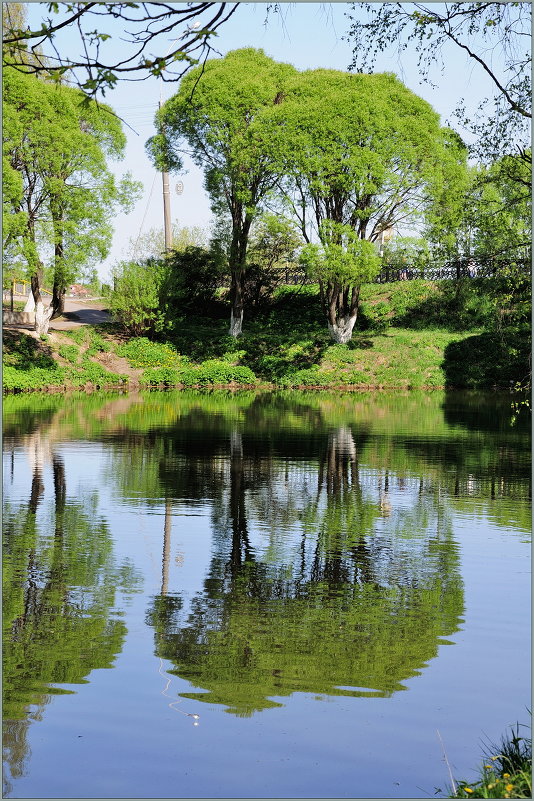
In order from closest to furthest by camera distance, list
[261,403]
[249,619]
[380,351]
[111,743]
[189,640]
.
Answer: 1. [111,743]
2. [189,640]
3. [249,619]
4. [261,403]
5. [380,351]

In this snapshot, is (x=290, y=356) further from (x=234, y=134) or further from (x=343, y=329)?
(x=234, y=134)

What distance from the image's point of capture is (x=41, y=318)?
45500mm

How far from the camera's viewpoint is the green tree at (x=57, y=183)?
42.3 m

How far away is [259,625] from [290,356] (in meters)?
39.0

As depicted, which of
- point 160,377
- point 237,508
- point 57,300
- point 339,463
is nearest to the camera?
point 237,508

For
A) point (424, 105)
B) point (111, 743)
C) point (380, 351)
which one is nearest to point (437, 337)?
point (380, 351)

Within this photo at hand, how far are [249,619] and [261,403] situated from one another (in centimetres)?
2786

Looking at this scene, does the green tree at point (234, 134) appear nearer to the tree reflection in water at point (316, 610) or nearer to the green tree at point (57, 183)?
the green tree at point (57, 183)

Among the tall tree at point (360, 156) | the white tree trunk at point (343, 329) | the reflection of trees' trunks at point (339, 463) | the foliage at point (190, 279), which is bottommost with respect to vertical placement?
the reflection of trees' trunks at point (339, 463)

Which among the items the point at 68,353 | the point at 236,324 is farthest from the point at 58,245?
the point at 236,324

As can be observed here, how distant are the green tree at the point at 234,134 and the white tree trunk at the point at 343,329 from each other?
497 cm

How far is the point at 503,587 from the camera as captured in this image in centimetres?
1116

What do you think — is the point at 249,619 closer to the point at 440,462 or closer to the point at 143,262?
the point at 440,462

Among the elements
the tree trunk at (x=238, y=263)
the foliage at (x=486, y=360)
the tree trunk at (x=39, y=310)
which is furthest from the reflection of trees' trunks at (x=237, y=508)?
the tree trunk at (x=238, y=263)
